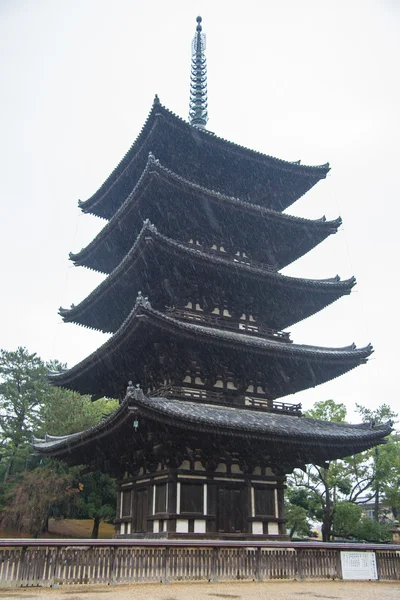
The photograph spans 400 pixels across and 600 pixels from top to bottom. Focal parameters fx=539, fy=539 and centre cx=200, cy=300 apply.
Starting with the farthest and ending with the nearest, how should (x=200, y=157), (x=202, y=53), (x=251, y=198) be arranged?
(x=202, y=53)
(x=251, y=198)
(x=200, y=157)

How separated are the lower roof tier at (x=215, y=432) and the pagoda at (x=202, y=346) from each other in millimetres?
68

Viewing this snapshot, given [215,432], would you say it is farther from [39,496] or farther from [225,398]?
[39,496]

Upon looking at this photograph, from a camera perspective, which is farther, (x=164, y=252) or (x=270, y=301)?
(x=270, y=301)

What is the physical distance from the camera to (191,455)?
18.7 metres

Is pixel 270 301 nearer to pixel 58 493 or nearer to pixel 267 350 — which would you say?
pixel 267 350

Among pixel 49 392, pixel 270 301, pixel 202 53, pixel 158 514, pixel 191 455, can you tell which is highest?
pixel 202 53

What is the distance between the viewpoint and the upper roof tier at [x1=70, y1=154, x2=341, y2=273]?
22.8m

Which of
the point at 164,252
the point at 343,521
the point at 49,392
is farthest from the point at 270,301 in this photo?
the point at 49,392

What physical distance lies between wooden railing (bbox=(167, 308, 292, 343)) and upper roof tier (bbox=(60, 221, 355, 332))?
44 centimetres

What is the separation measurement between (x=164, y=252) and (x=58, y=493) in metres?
27.1

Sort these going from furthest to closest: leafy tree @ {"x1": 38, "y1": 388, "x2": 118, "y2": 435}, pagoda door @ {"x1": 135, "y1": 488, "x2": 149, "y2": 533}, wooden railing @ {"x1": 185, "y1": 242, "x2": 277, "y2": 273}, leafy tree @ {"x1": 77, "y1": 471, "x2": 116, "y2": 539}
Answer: leafy tree @ {"x1": 38, "y1": 388, "x2": 118, "y2": 435} → leafy tree @ {"x1": 77, "y1": 471, "x2": 116, "y2": 539} → wooden railing @ {"x1": 185, "y1": 242, "x2": 277, "y2": 273} → pagoda door @ {"x1": 135, "y1": 488, "x2": 149, "y2": 533}

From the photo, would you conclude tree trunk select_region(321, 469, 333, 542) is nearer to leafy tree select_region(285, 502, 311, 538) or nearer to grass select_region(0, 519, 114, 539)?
leafy tree select_region(285, 502, 311, 538)

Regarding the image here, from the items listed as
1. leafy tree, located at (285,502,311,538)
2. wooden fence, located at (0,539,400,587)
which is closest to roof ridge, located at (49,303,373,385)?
wooden fence, located at (0,539,400,587)

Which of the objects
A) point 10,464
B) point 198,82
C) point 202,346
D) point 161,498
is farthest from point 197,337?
point 10,464
